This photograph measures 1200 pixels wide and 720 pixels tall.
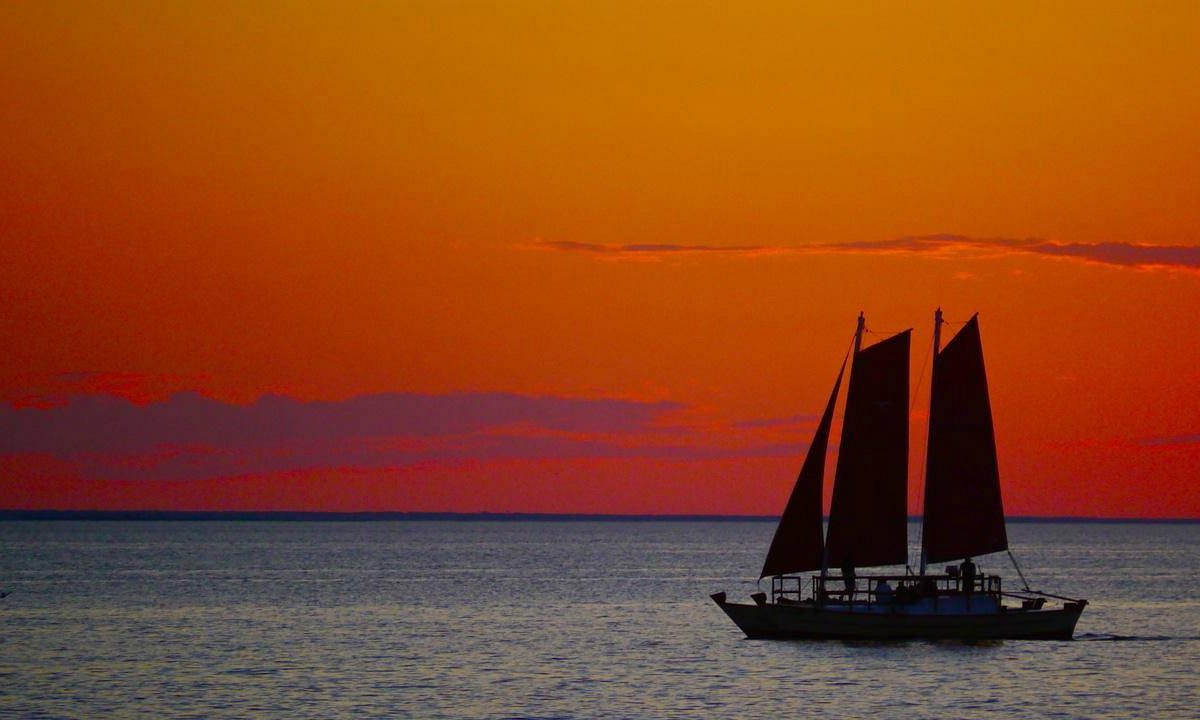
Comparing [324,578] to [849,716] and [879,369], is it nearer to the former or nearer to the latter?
[879,369]

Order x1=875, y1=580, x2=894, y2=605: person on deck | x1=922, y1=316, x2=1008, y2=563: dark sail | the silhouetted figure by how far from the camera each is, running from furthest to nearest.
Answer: x1=922, y1=316, x2=1008, y2=563: dark sail, x1=875, y1=580, x2=894, y2=605: person on deck, the silhouetted figure

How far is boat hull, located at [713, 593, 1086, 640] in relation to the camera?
7444cm

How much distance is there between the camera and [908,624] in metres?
74.3

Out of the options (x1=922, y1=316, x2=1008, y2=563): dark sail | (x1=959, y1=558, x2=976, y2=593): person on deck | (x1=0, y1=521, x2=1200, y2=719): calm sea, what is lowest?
(x1=0, y1=521, x2=1200, y2=719): calm sea

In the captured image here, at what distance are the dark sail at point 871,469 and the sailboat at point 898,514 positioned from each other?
4 centimetres

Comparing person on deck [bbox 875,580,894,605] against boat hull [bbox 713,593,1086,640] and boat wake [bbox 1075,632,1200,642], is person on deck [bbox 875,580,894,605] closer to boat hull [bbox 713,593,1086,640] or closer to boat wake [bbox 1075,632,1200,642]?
boat hull [bbox 713,593,1086,640]

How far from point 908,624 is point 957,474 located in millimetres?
6962

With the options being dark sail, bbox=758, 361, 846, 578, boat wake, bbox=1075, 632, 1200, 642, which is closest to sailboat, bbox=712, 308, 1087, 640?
dark sail, bbox=758, 361, 846, 578

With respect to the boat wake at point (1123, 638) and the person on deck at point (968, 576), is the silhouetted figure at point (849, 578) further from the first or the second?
the boat wake at point (1123, 638)

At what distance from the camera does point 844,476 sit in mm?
76188

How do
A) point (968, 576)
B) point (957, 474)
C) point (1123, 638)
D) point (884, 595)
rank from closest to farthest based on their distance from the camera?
point (884, 595) < point (968, 576) < point (957, 474) < point (1123, 638)

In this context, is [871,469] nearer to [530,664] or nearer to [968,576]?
[968,576]

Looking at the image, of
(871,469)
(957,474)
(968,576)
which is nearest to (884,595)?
(968,576)

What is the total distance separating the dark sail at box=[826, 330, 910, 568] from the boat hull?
2.40 m
